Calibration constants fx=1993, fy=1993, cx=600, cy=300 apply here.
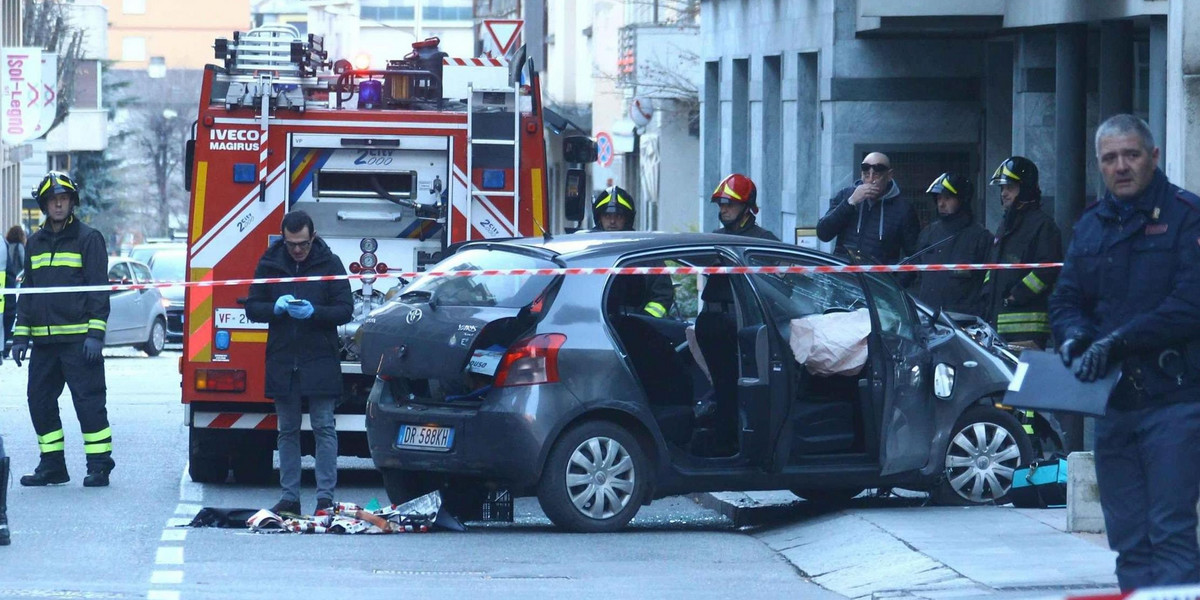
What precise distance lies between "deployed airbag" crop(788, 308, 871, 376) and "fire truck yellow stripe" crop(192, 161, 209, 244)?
162 inches

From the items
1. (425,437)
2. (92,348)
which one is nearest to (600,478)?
(425,437)

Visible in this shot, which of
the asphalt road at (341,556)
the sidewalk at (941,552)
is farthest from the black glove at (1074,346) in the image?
the asphalt road at (341,556)

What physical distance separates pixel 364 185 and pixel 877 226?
10.9 ft

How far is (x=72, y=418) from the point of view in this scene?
59.0ft

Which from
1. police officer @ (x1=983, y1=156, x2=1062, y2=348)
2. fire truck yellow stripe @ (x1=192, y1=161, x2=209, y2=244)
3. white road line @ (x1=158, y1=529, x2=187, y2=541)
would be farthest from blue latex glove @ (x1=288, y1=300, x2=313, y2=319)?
police officer @ (x1=983, y1=156, x2=1062, y2=348)

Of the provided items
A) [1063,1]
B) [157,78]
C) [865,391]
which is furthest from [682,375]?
[157,78]

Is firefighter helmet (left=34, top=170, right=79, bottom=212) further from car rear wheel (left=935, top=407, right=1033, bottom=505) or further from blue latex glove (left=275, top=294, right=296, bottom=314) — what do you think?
car rear wheel (left=935, top=407, right=1033, bottom=505)

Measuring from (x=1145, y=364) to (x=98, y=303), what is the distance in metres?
7.54

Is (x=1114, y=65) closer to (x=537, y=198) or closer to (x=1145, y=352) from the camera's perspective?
(x=537, y=198)

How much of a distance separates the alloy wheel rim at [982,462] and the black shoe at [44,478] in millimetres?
5514

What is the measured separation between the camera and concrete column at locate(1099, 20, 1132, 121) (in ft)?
48.7

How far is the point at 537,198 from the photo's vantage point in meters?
12.8

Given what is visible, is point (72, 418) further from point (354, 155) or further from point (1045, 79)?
point (1045, 79)

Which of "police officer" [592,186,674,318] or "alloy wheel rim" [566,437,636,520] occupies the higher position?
"police officer" [592,186,674,318]
